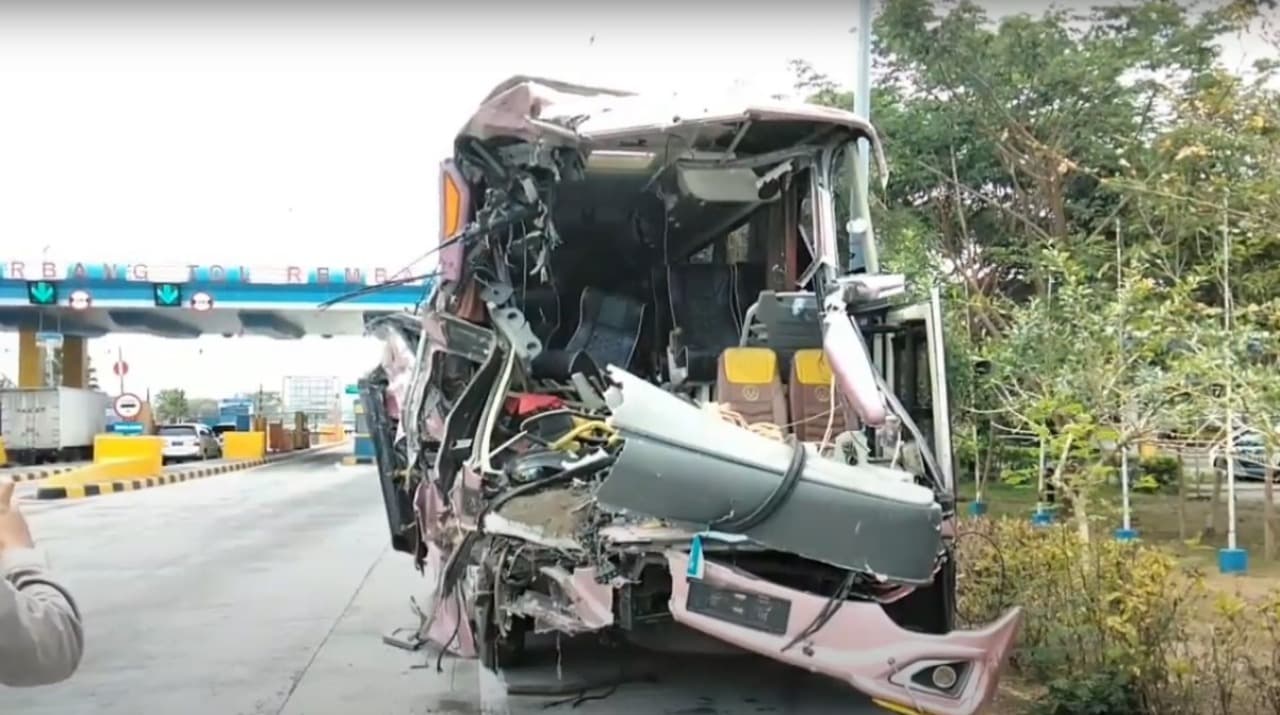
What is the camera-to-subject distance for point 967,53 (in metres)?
13.6

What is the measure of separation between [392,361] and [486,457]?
2.03m

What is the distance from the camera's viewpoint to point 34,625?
6.49ft

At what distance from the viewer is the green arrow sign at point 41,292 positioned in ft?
95.3

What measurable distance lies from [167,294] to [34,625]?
96.5 feet

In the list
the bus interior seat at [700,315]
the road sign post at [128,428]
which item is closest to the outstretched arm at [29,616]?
the bus interior seat at [700,315]

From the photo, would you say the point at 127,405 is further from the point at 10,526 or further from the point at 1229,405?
the point at 10,526

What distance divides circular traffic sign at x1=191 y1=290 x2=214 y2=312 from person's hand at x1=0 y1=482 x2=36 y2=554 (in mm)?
28486

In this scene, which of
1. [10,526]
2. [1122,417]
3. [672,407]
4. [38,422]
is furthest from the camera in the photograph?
[38,422]

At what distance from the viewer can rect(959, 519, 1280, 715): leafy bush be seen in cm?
515

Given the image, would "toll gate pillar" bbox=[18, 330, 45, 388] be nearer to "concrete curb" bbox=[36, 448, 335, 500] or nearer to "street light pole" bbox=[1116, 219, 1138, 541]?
"concrete curb" bbox=[36, 448, 335, 500]

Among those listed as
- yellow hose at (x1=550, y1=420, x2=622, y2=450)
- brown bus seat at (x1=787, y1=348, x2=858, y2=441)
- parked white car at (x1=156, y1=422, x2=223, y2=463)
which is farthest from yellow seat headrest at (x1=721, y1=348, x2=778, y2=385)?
parked white car at (x1=156, y1=422, x2=223, y2=463)

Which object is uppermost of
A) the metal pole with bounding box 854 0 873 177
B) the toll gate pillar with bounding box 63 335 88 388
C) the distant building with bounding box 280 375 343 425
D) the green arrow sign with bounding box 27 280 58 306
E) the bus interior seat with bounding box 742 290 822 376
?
the metal pole with bounding box 854 0 873 177

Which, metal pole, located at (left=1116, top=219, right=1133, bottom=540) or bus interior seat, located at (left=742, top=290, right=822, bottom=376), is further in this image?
metal pole, located at (left=1116, top=219, right=1133, bottom=540)

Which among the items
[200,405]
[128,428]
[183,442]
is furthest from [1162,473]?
[200,405]
